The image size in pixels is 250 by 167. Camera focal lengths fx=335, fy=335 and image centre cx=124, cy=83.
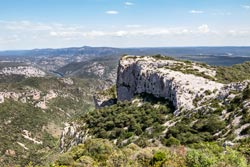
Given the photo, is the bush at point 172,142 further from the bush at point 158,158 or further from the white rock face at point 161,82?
the white rock face at point 161,82

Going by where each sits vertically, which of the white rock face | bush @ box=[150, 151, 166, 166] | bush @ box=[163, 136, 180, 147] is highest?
the white rock face

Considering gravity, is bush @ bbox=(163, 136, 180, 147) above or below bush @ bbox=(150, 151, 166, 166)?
below

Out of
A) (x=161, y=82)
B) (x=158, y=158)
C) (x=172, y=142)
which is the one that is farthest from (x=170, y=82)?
(x=158, y=158)

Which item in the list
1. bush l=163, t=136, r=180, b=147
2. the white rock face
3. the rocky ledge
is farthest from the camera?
Answer: the white rock face

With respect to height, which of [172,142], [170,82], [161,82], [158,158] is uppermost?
[170,82]

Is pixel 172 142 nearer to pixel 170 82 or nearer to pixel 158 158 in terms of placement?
pixel 158 158

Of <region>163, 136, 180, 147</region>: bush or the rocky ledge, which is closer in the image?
<region>163, 136, 180, 147</region>: bush

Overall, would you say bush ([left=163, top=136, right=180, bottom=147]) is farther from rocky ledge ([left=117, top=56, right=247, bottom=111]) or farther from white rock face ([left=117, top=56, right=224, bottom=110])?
white rock face ([left=117, top=56, right=224, bottom=110])

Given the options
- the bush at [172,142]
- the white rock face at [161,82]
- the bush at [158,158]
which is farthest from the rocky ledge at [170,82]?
the bush at [158,158]

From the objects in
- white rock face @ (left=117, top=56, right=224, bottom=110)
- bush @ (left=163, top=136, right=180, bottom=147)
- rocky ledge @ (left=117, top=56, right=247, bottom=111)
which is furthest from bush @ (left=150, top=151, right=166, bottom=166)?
white rock face @ (left=117, top=56, right=224, bottom=110)
